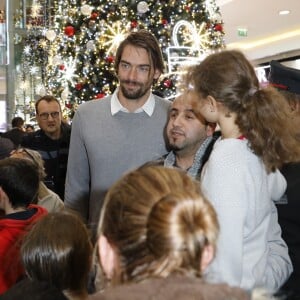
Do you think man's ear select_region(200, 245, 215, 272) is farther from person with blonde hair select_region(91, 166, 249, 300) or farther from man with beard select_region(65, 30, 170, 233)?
man with beard select_region(65, 30, 170, 233)

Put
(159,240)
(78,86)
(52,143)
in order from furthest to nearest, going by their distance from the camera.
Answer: (78,86) → (52,143) → (159,240)

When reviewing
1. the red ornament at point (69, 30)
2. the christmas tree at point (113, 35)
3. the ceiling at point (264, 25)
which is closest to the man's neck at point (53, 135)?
the christmas tree at point (113, 35)

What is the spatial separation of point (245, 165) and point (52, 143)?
103 inches

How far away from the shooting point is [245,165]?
1.67 meters

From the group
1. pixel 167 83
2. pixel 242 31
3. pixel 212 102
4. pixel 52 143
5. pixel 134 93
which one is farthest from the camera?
pixel 242 31

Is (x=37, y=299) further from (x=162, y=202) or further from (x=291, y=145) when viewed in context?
→ (x=291, y=145)

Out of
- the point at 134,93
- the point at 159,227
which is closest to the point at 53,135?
the point at 134,93

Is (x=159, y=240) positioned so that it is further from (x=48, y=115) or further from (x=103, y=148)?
(x=48, y=115)

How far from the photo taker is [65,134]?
4160mm

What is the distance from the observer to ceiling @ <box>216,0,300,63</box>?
30.3 feet

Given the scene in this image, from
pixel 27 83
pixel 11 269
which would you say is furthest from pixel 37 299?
pixel 27 83

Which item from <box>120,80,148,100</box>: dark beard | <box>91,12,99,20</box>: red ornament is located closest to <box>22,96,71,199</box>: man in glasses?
<box>120,80,148,100</box>: dark beard

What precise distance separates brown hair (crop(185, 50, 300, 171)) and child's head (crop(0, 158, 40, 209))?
101 cm

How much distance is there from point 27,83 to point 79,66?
4286mm
